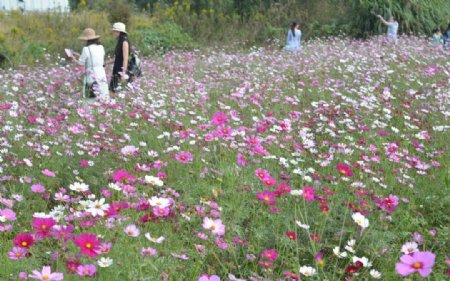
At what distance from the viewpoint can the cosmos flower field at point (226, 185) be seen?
2123 millimetres

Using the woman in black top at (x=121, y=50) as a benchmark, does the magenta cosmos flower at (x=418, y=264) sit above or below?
above

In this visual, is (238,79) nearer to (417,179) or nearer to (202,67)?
(202,67)

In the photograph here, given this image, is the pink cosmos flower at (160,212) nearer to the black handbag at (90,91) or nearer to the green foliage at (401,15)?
the black handbag at (90,91)

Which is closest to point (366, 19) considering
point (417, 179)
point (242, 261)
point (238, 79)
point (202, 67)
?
point (202, 67)

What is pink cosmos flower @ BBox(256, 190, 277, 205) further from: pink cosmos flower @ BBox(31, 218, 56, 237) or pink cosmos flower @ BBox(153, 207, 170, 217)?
pink cosmos flower @ BBox(31, 218, 56, 237)

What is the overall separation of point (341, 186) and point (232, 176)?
28.8 inches

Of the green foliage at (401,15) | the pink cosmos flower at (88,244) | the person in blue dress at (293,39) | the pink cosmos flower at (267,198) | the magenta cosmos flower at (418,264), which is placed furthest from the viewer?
the green foliage at (401,15)

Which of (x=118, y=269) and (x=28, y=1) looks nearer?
(x=118, y=269)

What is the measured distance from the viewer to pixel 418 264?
1.36 metres

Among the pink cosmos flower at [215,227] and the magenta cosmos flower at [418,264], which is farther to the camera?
the pink cosmos flower at [215,227]

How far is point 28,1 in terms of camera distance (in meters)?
22.1

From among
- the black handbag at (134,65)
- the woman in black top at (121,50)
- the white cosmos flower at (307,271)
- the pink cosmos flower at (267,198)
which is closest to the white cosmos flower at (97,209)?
the pink cosmos flower at (267,198)

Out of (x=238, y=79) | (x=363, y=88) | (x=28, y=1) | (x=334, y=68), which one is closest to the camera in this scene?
(x=363, y=88)

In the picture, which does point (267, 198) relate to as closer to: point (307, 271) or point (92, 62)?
point (307, 271)
